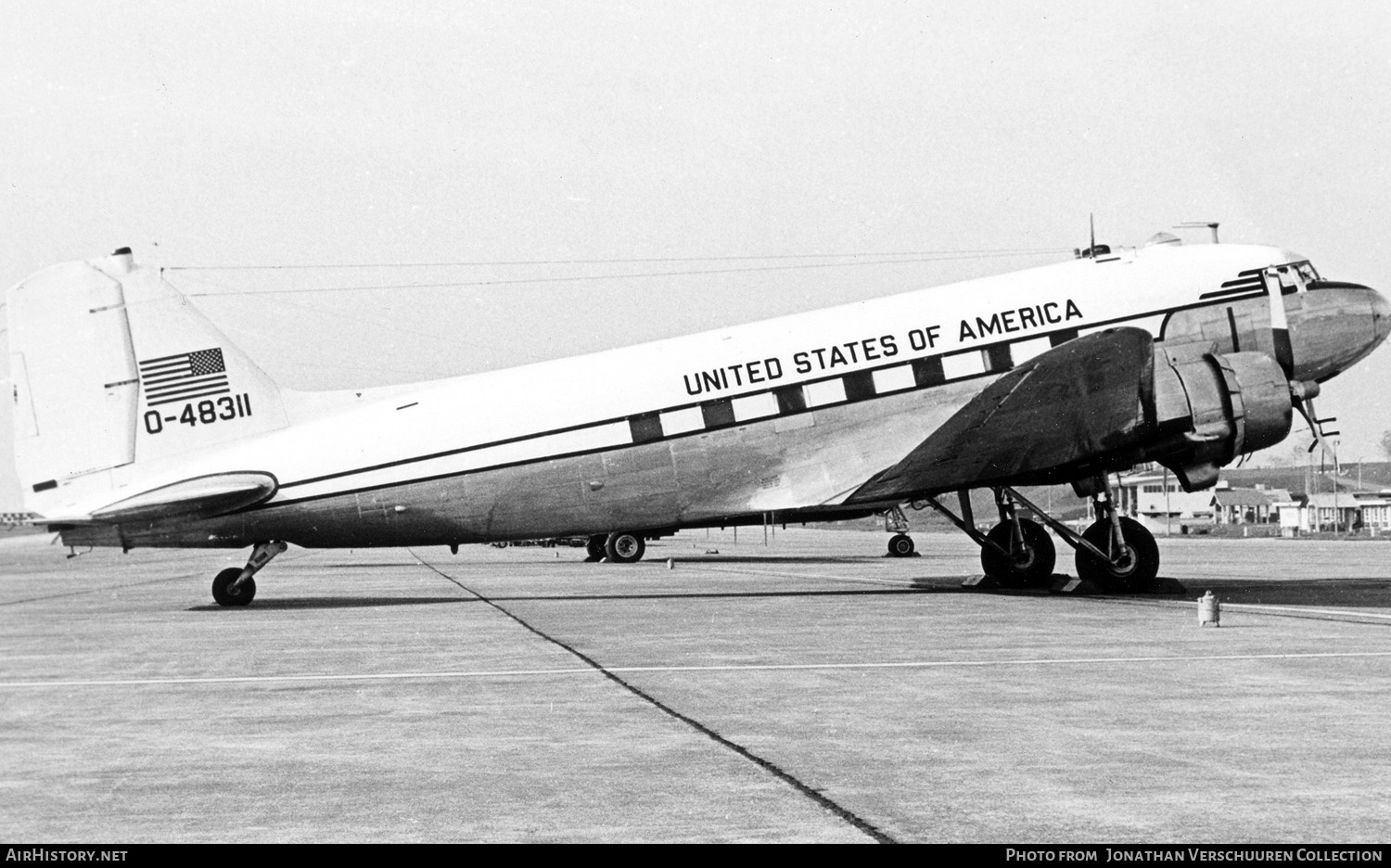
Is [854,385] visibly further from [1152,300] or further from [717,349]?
[1152,300]

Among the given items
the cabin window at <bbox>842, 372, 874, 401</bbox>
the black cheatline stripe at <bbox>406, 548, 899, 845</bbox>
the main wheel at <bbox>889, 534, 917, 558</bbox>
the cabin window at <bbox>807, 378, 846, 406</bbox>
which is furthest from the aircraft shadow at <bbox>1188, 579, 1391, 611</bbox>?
the main wheel at <bbox>889, 534, 917, 558</bbox>

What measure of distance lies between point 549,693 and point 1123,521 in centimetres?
1390

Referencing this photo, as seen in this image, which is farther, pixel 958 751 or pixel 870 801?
pixel 958 751

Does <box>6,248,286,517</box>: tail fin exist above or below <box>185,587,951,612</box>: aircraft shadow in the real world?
above

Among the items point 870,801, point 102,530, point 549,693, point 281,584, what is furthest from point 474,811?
point 281,584

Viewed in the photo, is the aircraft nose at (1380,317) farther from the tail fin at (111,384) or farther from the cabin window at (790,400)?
the tail fin at (111,384)

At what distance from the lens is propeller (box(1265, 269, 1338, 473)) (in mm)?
22875

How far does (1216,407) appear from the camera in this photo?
21781 millimetres

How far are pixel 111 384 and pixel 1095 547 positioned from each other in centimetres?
1581

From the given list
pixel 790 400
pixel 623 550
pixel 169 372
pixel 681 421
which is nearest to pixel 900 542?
pixel 623 550

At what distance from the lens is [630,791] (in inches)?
301

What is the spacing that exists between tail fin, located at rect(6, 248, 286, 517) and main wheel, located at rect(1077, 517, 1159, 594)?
528 inches

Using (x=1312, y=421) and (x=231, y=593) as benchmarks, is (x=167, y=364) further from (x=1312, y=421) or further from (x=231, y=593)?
(x=1312, y=421)

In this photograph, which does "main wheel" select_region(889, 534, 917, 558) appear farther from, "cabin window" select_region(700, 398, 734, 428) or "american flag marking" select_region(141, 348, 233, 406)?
"american flag marking" select_region(141, 348, 233, 406)
